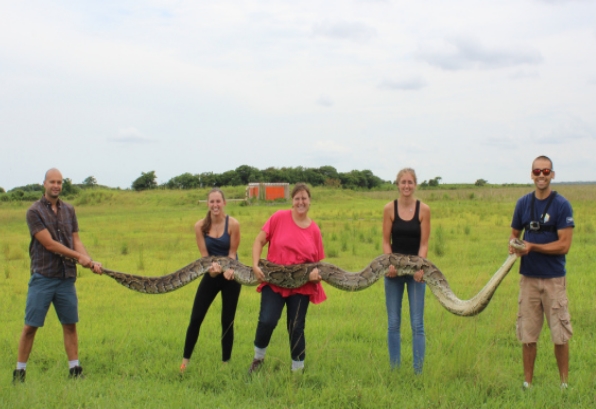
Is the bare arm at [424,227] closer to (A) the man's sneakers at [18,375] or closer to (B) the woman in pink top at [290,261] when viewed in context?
(B) the woman in pink top at [290,261]

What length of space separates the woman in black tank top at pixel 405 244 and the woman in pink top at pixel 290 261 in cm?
87

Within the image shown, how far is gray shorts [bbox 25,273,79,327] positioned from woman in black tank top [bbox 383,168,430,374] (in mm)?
3905

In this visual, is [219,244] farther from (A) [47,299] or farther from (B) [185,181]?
(B) [185,181]

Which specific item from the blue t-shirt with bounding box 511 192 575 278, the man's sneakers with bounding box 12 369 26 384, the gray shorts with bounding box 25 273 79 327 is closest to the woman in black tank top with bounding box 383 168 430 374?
the blue t-shirt with bounding box 511 192 575 278

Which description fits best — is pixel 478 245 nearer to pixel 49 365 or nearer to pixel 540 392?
pixel 540 392

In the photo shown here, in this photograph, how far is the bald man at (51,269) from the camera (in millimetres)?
6371

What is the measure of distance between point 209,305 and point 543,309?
394cm

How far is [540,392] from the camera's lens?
5754 millimetres

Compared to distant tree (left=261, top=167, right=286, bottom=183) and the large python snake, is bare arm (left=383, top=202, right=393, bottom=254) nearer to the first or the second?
the large python snake

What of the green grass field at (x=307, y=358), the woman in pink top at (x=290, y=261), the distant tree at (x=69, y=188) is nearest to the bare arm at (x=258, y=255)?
the woman in pink top at (x=290, y=261)

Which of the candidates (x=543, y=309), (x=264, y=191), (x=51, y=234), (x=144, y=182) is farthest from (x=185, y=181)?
(x=543, y=309)

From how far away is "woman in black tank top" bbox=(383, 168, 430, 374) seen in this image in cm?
629

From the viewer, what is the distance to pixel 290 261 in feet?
21.0

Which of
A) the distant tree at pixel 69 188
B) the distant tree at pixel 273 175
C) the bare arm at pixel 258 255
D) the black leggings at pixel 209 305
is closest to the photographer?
the bare arm at pixel 258 255
